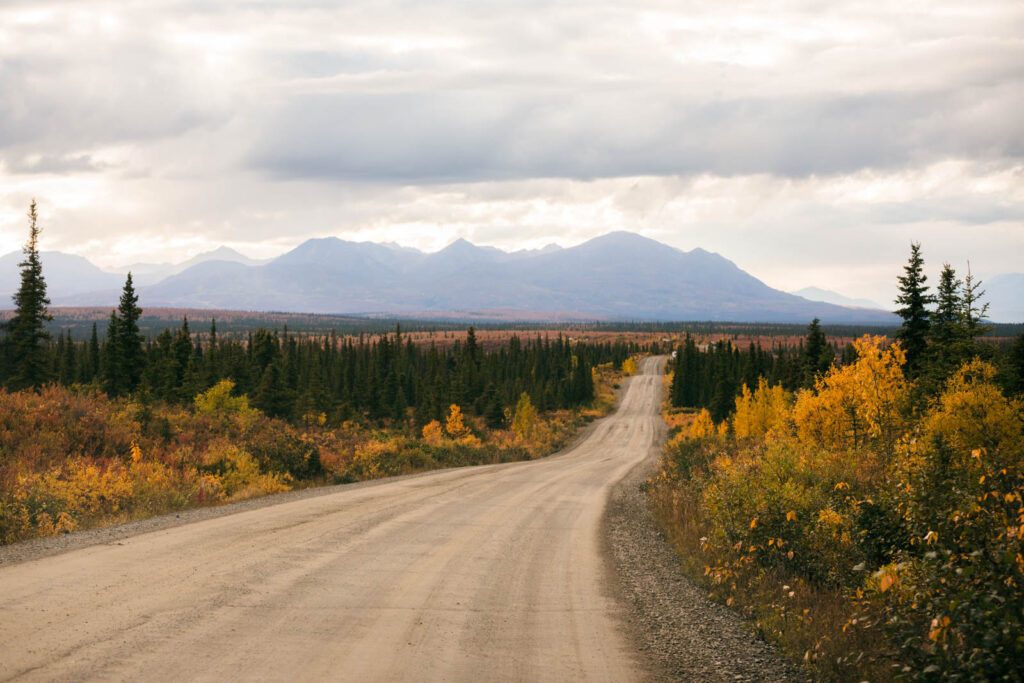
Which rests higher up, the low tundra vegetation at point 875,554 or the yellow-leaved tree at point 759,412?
the low tundra vegetation at point 875,554

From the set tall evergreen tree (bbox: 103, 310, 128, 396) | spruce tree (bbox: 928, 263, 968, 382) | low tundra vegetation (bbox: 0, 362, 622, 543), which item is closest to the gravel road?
low tundra vegetation (bbox: 0, 362, 622, 543)

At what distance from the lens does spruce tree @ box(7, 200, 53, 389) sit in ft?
179

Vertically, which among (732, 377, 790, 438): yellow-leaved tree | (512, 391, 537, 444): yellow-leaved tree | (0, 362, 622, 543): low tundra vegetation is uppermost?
(0, 362, 622, 543): low tundra vegetation

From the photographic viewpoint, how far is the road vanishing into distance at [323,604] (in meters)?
7.76

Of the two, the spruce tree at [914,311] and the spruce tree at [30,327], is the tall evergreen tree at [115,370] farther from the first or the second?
the spruce tree at [914,311]

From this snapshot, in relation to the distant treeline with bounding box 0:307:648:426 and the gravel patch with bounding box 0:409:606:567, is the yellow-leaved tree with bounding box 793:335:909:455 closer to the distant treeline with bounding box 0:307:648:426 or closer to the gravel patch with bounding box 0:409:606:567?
the gravel patch with bounding box 0:409:606:567

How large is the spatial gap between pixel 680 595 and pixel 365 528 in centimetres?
699

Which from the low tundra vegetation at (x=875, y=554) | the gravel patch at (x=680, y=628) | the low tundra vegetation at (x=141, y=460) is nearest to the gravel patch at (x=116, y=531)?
Answer: the low tundra vegetation at (x=141, y=460)

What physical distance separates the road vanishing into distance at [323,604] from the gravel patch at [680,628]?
1.02 ft

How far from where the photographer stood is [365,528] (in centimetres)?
1577

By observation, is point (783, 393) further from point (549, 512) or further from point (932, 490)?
point (932, 490)

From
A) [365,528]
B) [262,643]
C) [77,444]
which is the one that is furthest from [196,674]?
[77,444]

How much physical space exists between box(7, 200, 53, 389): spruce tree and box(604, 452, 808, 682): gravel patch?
177ft

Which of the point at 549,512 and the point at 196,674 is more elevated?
the point at 196,674
